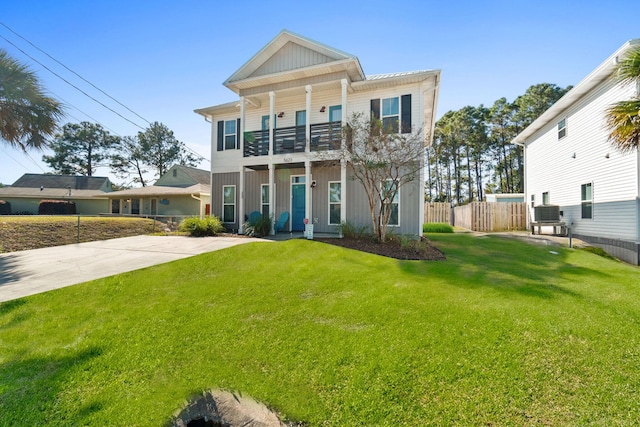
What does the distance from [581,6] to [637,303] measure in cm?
830

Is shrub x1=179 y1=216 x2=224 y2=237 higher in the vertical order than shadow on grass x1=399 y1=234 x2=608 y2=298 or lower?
higher

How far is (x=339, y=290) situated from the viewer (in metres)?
5.28

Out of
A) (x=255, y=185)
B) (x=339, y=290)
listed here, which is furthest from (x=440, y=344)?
(x=255, y=185)

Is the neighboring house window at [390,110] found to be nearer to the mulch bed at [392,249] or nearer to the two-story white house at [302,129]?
the two-story white house at [302,129]

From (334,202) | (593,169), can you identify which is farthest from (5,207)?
(593,169)

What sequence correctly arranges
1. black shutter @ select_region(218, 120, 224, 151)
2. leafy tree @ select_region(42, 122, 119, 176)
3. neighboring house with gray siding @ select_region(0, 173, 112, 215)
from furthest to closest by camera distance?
leafy tree @ select_region(42, 122, 119, 176)
neighboring house with gray siding @ select_region(0, 173, 112, 215)
black shutter @ select_region(218, 120, 224, 151)

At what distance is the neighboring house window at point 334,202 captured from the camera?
12.3 meters

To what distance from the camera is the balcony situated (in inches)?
442

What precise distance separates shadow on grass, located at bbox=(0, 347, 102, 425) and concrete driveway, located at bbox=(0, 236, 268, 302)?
2.61m

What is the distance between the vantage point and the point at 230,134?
14273 mm

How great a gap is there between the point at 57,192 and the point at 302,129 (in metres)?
31.4

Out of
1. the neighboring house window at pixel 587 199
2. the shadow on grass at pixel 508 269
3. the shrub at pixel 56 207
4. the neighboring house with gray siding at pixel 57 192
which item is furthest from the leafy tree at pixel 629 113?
→ the shrub at pixel 56 207

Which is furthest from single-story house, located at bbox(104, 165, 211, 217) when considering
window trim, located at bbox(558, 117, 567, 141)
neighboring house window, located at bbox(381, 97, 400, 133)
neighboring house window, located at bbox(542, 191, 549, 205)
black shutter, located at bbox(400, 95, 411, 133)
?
window trim, located at bbox(558, 117, 567, 141)

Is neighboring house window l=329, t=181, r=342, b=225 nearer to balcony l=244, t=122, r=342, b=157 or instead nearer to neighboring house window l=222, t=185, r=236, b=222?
balcony l=244, t=122, r=342, b=157
